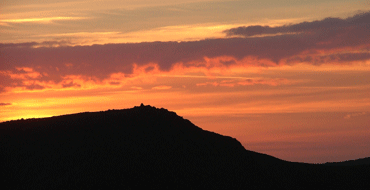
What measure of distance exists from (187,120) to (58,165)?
21645 mm

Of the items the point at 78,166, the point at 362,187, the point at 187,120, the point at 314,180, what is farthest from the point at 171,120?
the point at 362,187

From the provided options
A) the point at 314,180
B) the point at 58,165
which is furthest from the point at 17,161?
the point at 314,180

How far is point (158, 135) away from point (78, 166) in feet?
39.4

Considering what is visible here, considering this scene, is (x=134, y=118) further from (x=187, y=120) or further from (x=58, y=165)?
(x=58, y=165)

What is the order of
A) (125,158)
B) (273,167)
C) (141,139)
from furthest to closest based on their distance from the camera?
(273,167), (141,139), (125,158)

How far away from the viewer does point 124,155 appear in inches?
2248

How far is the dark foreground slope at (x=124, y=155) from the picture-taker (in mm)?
53000

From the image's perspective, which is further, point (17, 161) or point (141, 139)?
point (141, 139)

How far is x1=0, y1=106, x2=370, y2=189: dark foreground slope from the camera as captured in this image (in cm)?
5300

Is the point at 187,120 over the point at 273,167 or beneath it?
over

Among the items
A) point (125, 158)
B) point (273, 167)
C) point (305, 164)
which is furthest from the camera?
point (305, 164)

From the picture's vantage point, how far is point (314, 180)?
8069 centimetres

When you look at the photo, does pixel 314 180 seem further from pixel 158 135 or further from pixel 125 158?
pixel 125 158

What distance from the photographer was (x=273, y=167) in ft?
256
